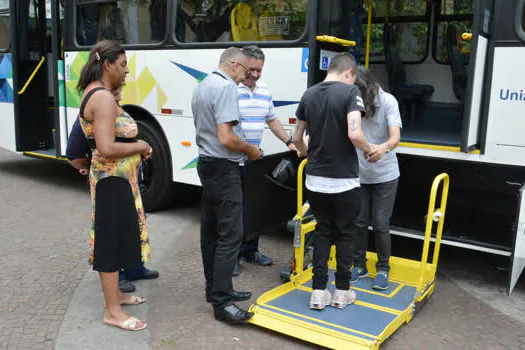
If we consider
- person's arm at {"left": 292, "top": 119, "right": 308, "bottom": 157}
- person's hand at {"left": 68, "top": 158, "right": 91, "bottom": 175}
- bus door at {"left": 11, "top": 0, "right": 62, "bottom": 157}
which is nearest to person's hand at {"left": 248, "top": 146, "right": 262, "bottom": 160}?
person's arm at {"left": 292, "top": 119, "right": 308, "bottom": 157}

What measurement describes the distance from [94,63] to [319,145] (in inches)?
56.7

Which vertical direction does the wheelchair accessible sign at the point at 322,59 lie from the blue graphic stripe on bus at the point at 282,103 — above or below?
above

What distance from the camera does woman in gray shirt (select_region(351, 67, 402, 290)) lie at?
3996mm

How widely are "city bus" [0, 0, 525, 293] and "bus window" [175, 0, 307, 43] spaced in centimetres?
1

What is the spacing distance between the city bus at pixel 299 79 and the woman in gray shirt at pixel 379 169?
0.46 meters

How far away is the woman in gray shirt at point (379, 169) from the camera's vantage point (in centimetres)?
400

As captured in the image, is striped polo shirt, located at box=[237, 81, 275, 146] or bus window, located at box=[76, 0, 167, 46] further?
bus window, located at box=[76, 0, 167, 46]

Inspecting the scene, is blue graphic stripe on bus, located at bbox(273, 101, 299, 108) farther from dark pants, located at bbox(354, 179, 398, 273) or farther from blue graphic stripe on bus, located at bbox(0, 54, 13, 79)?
blue graphic stripe on bus, located at bbox(0, 54, 13, 79)

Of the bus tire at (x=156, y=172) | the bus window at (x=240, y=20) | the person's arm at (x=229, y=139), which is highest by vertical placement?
the bus window at (x=240, y=20)

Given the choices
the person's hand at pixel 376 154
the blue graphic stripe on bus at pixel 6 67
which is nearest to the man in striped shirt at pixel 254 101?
the person's hand at pixel 376 154

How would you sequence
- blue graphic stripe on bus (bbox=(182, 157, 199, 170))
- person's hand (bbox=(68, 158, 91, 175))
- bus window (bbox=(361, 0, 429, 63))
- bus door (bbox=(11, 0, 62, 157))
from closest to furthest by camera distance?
person's hand (bbox=(68, 158, 91, 175)), blue graphic stripe on bus (bbox=(182, 157, 199, 170)), bus window (bbox=(361, 0, 429, 63)), bus door (bbox=(11, 0, 62, 157))

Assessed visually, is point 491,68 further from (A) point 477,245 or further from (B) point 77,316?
(B) point 77,316

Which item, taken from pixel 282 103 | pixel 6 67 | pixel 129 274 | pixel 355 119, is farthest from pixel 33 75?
pixel 355 119

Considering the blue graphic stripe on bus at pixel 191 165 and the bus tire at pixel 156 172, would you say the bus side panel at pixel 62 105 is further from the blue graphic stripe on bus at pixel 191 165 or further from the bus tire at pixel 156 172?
the blue graphic stripe on bus at pixel 191 165
